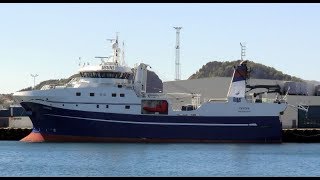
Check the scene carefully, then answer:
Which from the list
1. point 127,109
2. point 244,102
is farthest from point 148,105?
point 244,102

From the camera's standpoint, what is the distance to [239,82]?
161 ft

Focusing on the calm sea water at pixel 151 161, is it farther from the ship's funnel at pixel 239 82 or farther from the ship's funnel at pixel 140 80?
the ship's funnel at pixel 140 80

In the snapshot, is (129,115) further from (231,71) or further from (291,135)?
(231,71)

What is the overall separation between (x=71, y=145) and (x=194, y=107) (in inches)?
370

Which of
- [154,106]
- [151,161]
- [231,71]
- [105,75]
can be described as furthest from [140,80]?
[231,71]

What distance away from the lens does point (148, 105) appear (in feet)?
157

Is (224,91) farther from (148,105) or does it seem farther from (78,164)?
(78,164)

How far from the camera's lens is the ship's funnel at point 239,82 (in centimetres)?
4862

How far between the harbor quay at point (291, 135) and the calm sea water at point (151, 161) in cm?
977

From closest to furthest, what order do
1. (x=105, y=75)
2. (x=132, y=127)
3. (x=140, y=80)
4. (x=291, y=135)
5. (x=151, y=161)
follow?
(x=151, y=161) < (x=132, y=127) < (x=105, y=75) < (x=140, y=80) < (x=291, y=135)

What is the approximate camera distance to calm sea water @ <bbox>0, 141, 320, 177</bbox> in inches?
1081

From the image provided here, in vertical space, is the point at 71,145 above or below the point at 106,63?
below

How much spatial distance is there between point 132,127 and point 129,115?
2.67 ft

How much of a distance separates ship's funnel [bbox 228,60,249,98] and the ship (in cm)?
7
